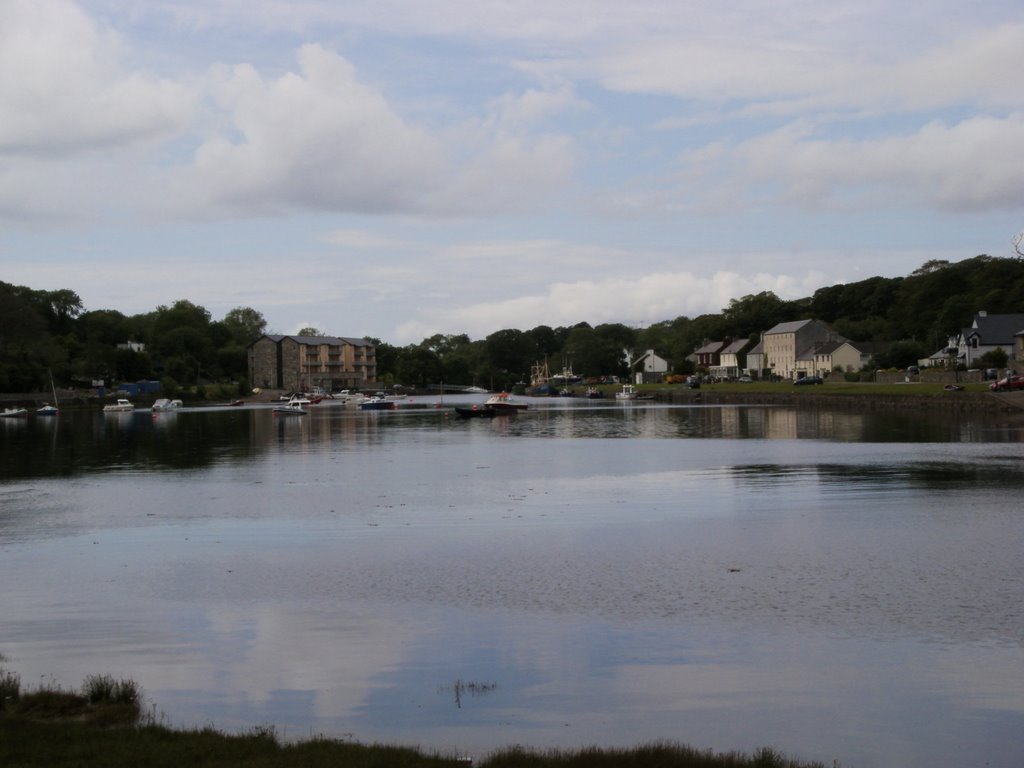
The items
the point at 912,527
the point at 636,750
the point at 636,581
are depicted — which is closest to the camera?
the point at 636,750

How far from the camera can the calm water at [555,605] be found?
1134 cm

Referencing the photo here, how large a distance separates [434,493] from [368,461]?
14777 mm

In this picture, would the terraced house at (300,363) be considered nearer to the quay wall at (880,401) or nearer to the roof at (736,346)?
the roof at (736,346)

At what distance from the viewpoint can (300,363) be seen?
585ft

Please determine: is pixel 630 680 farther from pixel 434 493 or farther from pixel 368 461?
pixel 368 461

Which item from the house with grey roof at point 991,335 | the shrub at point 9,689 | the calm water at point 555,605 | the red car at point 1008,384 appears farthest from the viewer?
the house with grey roof at point 991,335

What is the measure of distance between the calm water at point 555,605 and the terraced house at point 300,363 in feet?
463

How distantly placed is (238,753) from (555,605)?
8270 mm

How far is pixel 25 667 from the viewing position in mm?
13180

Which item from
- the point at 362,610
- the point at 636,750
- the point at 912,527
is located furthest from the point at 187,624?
the point at 912,527

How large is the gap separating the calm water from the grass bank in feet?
3.03

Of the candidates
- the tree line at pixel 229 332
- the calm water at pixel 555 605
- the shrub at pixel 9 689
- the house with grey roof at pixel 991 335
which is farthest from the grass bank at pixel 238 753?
the tree line at pixel 229 332

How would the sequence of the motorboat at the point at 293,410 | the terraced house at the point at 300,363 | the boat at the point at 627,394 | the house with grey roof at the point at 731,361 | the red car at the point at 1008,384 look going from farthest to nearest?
the terraced house at the point at 300,363
the house with grey roof at the point at 731,361
the boat at the point at 627,394
the motorboat at the point at 293,410
the red car at the point at 1008,384

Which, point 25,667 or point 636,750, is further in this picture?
point 25,667
